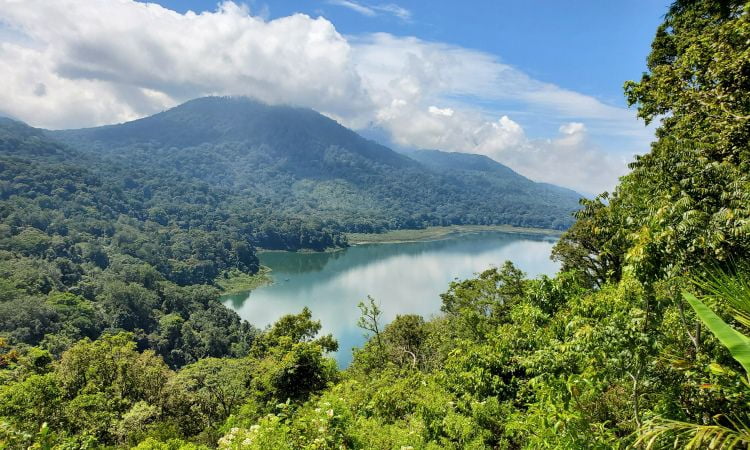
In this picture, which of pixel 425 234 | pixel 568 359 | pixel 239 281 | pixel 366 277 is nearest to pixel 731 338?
pixel 568 359

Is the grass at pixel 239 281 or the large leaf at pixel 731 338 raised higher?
the large leaf at pixel 731 338

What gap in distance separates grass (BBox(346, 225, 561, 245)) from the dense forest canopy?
99828 mm

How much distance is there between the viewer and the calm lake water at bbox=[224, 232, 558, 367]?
47.3 metres

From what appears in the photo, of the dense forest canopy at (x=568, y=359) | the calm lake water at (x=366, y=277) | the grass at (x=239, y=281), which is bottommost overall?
the grass at (x=239, y=281)

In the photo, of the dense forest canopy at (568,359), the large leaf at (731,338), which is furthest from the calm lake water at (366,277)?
the large leaf at (731,338)

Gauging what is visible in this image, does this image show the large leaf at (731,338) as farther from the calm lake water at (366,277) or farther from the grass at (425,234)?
the grass at (425,234)

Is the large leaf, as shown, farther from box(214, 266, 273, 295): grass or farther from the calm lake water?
box(214, 266, 273, 295): grass

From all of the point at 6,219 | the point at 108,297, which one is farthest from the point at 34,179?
the point at 108,297

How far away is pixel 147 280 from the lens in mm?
55906

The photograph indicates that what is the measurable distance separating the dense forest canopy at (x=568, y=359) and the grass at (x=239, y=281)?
51.0m

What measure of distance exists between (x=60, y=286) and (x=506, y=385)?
59.0 meters

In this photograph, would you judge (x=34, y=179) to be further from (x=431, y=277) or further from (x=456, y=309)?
(x=456, y=309)

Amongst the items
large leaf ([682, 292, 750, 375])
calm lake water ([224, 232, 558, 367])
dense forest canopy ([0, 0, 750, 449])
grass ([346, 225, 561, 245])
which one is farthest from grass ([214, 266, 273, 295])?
large leaf ([682, 292, 750, 375])

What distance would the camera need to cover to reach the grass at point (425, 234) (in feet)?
400
